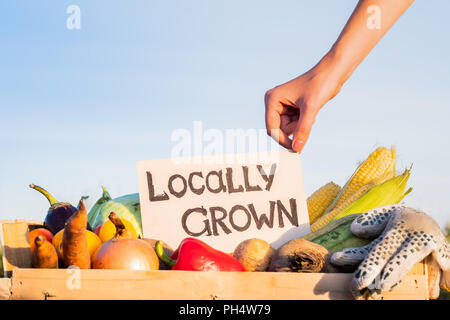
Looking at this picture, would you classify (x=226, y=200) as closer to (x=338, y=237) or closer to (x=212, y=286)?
(x=338, y=237)

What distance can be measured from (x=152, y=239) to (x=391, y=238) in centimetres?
122

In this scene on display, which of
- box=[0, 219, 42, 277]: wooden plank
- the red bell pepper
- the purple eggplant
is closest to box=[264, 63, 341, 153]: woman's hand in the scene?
the red bell pepper

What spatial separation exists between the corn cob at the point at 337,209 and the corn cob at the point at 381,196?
4 cm

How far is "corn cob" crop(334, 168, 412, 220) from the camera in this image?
116 inches

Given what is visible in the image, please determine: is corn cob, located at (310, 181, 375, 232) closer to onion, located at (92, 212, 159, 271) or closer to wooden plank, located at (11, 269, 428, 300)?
wooden plank, located at (11, 269, 428, 300)

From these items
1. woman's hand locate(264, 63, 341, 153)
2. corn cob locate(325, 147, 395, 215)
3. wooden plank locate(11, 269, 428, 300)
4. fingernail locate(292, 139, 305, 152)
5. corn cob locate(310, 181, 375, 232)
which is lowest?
wooden plank locate(11, 269, 428, 300)

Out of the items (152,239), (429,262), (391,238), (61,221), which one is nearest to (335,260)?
(391,238)

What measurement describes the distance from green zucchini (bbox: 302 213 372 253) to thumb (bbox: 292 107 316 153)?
1.45 feet

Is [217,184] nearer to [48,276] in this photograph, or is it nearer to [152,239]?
[152,239]

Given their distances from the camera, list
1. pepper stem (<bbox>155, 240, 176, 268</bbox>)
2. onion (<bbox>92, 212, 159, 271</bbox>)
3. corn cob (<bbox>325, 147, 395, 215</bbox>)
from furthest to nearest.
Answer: corn cob (<bbox>325, 147, 395, 215</bbox>), pepper stem (<bbox>155, 240, 176, 268</bbox>), onion (<bbox>92, 212, 159, 271</bbox>)

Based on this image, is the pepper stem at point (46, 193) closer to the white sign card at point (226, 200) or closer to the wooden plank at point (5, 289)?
the white sign card at point (226, 200)

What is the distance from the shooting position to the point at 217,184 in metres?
2.74

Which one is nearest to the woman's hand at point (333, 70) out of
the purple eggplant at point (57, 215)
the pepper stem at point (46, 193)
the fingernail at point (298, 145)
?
the fingernail at point (298, 145)

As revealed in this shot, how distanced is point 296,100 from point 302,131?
29cm
